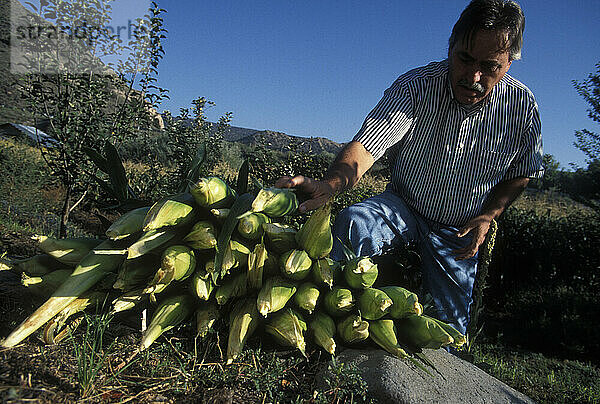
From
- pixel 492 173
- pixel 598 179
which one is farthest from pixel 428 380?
pixel 598 179

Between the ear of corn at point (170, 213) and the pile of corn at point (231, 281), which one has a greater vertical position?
the ear of corn at point (170, 213)

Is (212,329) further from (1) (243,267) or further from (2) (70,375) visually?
(2) (70,375)

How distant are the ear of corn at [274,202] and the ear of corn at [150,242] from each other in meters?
0.31

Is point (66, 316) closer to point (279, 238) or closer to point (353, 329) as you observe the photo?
point (279, 238)

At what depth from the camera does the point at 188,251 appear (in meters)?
1.33

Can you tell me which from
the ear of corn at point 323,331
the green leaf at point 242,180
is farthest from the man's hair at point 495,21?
the ear of corn at point 323,331

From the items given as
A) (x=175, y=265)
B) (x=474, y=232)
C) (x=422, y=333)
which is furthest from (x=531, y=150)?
(x=175, y=265)

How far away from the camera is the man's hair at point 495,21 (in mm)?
2334

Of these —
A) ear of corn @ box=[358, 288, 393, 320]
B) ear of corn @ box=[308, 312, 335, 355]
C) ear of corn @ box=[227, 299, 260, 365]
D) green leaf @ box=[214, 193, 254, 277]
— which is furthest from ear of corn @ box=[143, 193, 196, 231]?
ear of corn @ box=[358, 288, 393, 320]

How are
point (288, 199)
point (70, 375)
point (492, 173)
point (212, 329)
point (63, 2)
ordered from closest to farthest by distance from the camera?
point (70, 375) → point (212, 329) → point (288, 199) → point (492, 173) → point (63, 2)

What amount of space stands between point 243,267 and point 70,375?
1.90 feet

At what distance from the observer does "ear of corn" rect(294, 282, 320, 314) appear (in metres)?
1.29

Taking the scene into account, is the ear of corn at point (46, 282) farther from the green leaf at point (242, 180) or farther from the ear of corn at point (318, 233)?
the ear of corn at point (318, 233)

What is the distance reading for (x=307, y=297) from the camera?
1.29m
